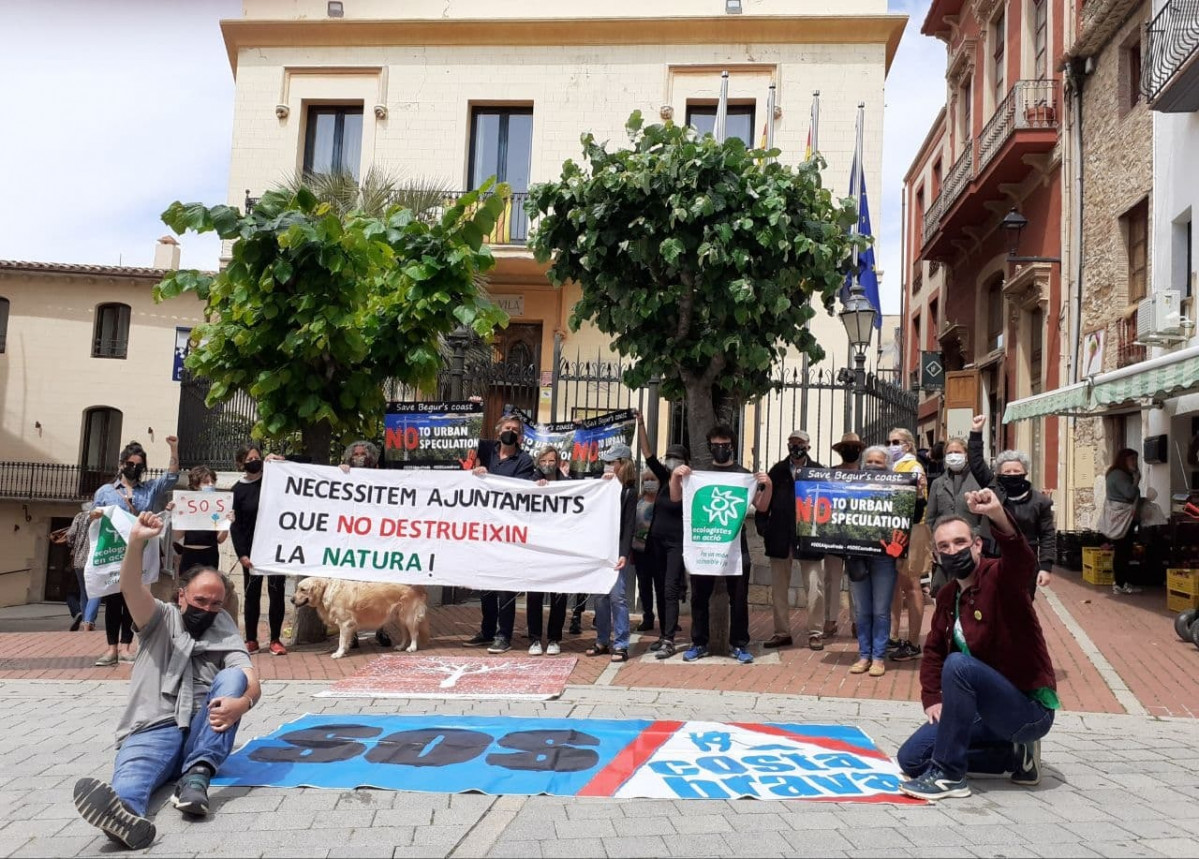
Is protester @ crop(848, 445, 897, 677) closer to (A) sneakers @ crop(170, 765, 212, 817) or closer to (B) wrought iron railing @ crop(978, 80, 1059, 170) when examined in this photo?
(A) sneakers @ crop(170, 765, 212, 817)

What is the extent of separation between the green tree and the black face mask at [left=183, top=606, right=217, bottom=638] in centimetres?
506

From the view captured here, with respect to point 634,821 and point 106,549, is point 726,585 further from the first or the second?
point 106,549

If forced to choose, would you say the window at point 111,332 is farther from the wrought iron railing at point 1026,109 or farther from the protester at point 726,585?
the protester at point 726,585

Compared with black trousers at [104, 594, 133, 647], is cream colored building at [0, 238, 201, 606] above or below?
above

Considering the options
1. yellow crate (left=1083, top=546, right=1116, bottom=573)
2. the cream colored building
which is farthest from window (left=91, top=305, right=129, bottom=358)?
yellow crate (left=1083, top=546, right=1116, bottom=573)

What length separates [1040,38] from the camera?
1775 cm

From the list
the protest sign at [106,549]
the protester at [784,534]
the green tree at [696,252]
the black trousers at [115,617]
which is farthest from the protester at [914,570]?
the black trousers at [115,617]

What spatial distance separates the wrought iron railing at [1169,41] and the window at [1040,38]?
4.51 m

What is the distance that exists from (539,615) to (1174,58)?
35.2 feet

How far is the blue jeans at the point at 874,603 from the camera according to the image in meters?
7.48

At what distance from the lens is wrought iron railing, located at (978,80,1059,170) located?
1670cm

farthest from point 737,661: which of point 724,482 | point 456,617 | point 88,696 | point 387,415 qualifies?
point 88,696

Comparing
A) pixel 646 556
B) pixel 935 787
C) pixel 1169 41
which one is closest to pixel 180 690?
pixel 935 787

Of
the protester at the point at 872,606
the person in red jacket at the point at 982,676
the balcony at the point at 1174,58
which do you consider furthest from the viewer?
the balcony at the point at 1174,58
